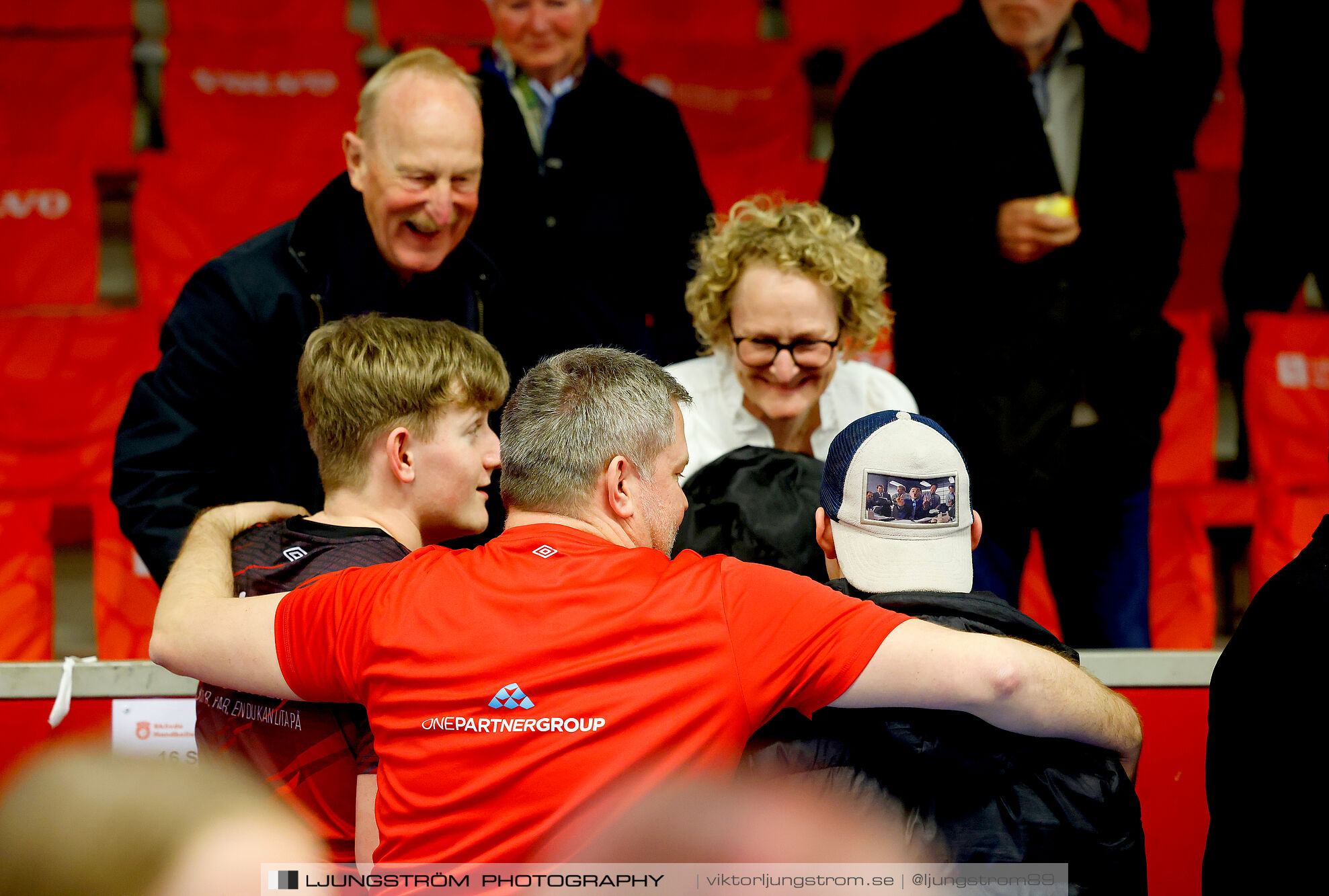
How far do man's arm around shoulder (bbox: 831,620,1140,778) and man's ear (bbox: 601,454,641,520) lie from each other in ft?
1.12

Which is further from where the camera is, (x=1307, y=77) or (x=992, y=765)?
(x=1307, y=77)

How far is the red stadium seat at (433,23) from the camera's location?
3.20 m

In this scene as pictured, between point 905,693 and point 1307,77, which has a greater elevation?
point 1307,77

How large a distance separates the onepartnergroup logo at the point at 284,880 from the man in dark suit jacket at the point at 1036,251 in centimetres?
193

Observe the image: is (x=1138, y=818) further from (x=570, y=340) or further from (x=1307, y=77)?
(x=1307, y=77)

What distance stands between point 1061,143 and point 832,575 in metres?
1.66

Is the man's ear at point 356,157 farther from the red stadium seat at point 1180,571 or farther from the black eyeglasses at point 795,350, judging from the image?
the red stadium seat at point 1180,571

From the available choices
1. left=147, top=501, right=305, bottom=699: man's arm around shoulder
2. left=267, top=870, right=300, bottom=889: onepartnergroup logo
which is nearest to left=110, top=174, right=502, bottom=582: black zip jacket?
left=147, top=501, right=305, bottom=699: man's arm around shoulder

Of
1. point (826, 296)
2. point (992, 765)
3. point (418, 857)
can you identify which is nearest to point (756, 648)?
point (992, 765)

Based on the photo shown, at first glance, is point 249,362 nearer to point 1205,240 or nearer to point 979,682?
point 979,682

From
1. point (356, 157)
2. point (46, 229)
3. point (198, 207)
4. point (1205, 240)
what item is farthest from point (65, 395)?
point (1205, 240)

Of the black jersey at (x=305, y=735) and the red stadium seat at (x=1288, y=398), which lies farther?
the red stadium seat at (x=1288, y=398)

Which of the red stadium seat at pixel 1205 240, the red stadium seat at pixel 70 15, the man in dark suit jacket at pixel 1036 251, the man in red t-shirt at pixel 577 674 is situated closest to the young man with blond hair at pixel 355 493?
Answer: the man in red t-shirt at pixel 577 674

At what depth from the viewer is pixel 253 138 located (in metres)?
3.07
